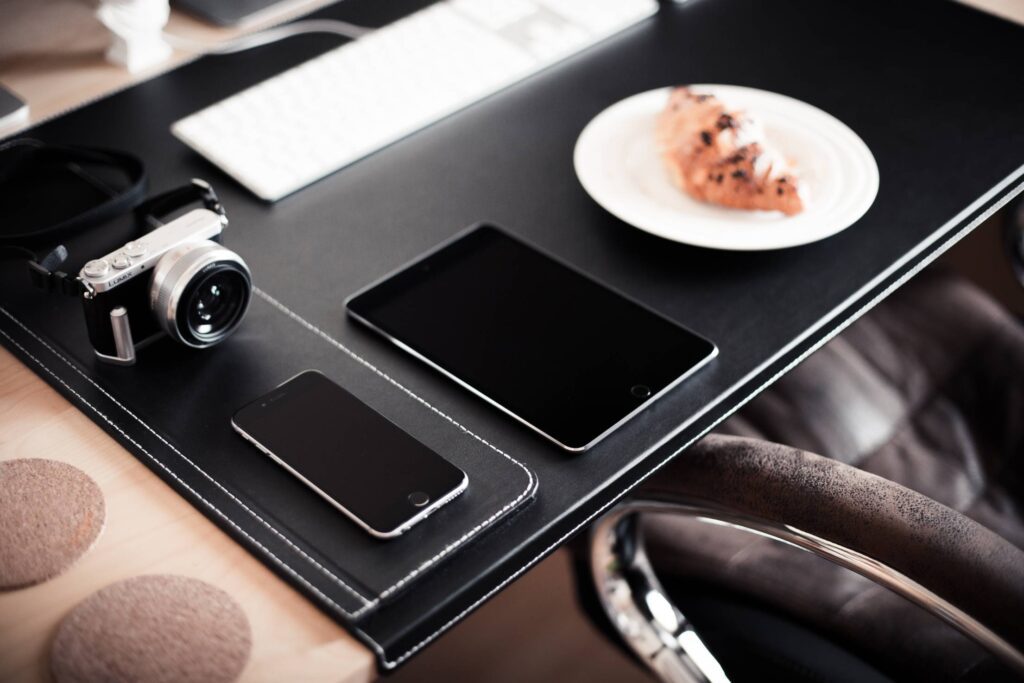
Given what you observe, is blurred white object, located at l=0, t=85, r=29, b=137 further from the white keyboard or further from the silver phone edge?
the silver phone edge

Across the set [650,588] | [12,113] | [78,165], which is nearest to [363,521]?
[650,588]

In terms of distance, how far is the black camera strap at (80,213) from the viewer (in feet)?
2.66

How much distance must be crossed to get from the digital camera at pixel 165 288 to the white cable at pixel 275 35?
1.37 ft

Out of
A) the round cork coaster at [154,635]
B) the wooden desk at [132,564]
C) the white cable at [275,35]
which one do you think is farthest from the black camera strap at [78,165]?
the round cork coaster at [154,635]

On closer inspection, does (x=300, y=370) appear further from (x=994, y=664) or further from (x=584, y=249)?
(x=994, y=664)

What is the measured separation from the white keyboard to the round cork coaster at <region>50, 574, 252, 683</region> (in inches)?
15.8

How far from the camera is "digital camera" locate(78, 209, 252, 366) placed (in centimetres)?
76

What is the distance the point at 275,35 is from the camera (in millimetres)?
1186

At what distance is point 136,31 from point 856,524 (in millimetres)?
812

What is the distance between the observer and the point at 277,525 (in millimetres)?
701

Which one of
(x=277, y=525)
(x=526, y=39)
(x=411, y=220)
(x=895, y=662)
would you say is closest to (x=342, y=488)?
(x=277, y=525)

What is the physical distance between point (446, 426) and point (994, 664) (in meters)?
0.49

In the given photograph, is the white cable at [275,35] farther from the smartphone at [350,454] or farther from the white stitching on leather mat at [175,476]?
the smartphone at [350,454]

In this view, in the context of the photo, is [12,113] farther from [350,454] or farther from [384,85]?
[350,454]
